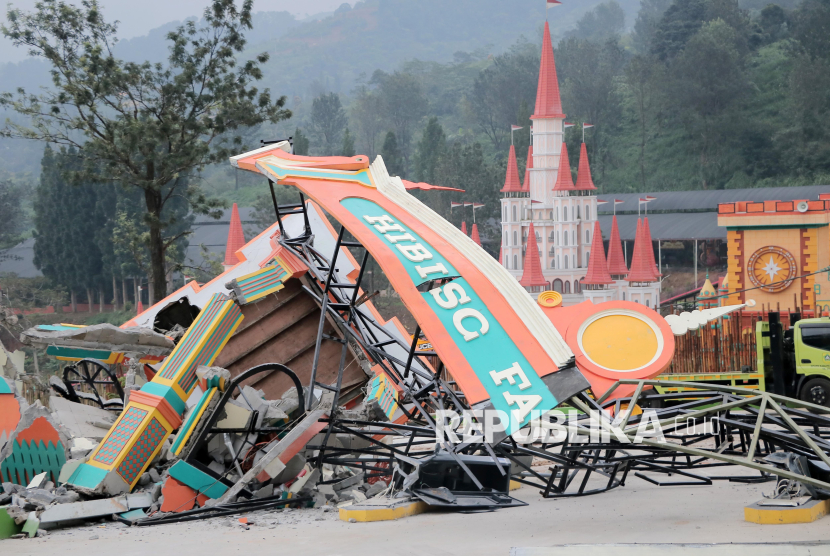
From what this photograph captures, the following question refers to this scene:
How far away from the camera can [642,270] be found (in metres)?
46.8

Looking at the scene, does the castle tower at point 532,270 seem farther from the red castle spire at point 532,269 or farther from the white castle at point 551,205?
the white castle at point 551,205

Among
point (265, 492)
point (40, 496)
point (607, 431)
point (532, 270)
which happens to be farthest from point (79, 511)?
point (532, 270)

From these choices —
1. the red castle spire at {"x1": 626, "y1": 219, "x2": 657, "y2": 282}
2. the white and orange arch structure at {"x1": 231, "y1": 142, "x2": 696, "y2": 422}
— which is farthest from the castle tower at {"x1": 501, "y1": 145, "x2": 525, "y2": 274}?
the white and orange arch structure at {"x1": 231, "y1": 142, "x2": 696, "y2": 422}

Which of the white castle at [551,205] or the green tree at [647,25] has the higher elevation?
the green tree at [647,25]

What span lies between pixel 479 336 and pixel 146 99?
20.0 metres

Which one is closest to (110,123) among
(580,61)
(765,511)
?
(765,511)

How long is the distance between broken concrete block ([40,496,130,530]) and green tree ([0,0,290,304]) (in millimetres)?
14484

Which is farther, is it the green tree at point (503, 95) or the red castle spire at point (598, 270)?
the green tree at point (503, 95)

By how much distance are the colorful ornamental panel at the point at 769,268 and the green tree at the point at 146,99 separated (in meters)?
19.9

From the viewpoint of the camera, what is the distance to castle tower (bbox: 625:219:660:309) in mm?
46719

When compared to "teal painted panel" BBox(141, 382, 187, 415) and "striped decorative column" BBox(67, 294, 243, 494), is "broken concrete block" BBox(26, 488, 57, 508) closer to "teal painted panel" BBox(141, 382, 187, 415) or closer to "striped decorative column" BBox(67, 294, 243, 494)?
"striped decorative column" BBox(67, 294, 243, 494)

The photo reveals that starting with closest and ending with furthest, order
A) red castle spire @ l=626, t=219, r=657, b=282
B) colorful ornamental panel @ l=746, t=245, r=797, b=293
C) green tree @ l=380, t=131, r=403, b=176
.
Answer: colorful ornamental panel @ l=746, t=245, r=797, b=293 < red castle spire @ l=626, t=219, r=657, b=282 < green tree @ l=380, t=131, r=403, b=176

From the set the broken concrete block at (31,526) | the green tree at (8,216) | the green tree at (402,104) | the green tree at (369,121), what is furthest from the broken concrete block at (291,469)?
the green tree at (402,104)

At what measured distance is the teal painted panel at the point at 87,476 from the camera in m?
10.5
